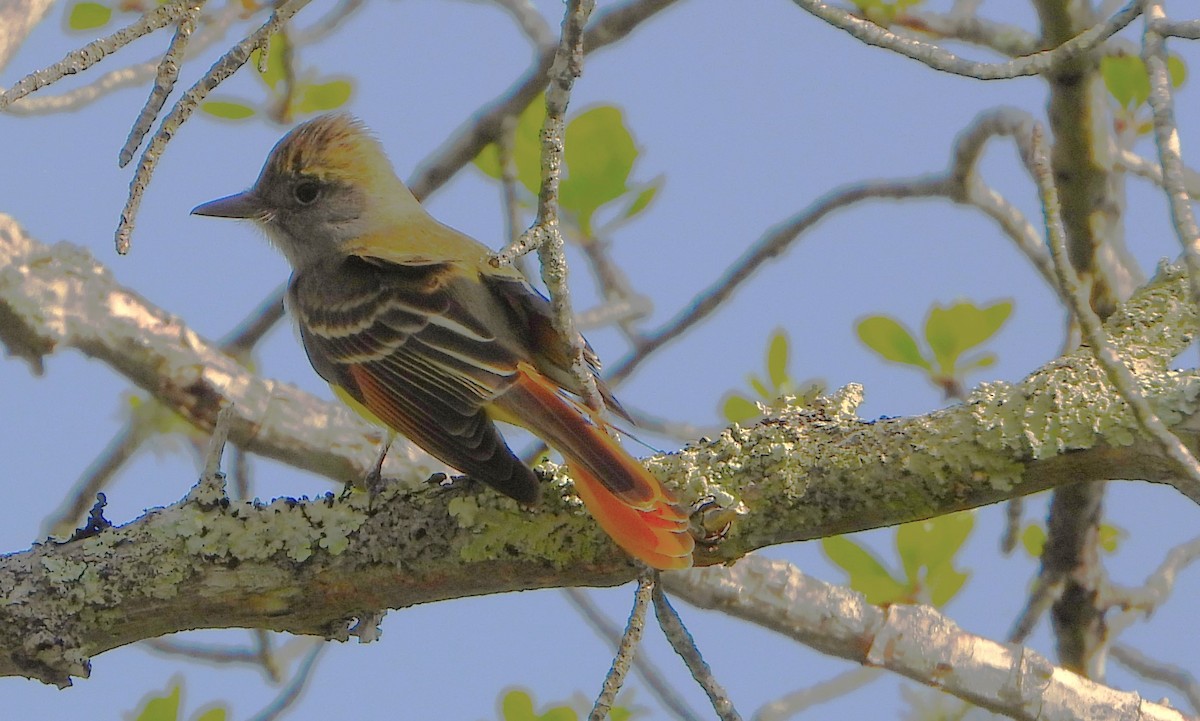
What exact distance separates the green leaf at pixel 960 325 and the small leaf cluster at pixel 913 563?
57 centimetres

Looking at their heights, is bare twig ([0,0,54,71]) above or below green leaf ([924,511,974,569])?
above

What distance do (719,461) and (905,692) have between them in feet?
8.10

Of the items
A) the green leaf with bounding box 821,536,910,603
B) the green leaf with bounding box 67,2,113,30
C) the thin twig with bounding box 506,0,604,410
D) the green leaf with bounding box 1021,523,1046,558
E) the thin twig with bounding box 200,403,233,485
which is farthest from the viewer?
the green leaf with bounding box 1021,523,1046,558

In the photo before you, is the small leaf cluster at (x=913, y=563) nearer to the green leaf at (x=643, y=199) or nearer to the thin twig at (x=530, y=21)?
the green leaf at (x=643, y=199)

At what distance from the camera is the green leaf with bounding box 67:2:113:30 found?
5.00 metres

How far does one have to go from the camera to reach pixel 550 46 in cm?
557

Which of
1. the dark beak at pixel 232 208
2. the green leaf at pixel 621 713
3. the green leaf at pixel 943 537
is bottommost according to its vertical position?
the green leaf at pixel 621 713

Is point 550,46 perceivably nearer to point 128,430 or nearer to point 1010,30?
point 1010,30

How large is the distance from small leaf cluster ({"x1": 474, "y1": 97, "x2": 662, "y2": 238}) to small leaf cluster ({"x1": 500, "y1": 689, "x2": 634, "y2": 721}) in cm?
158

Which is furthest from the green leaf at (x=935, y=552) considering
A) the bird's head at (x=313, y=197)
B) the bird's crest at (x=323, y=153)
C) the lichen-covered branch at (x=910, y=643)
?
the bird's crest at (x=323, y=153)

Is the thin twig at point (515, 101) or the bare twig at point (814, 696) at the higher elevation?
the thin twig at point (515, 101)

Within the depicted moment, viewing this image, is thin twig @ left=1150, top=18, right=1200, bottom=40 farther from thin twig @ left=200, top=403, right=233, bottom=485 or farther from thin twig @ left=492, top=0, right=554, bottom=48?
thin twig @ left=492, top=0, right=554, bottom=48

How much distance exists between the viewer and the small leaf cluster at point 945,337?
4.57 metres

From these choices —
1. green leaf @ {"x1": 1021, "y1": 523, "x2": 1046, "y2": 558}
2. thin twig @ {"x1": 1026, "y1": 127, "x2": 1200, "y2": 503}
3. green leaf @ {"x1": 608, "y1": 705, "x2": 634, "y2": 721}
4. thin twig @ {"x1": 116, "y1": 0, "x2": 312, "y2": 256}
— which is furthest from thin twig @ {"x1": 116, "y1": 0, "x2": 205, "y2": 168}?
green leaf @ {"x1": 1021, "y1": 523, "x2": 1046, "y2": 558}
